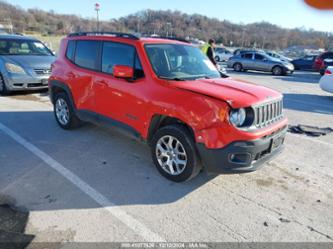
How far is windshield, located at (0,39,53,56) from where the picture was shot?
8648mm

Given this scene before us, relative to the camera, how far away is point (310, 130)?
6059 mm

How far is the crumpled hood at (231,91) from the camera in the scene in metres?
3.09

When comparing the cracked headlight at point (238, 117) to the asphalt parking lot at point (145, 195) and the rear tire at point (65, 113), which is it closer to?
the asphalt parking lot at point (145, 195)

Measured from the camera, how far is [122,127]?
165 inches

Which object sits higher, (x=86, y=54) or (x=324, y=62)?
(x=86, y=54)

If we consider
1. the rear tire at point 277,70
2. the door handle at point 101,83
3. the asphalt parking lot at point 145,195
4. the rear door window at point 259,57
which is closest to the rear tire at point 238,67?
the rear door window at point 259,57

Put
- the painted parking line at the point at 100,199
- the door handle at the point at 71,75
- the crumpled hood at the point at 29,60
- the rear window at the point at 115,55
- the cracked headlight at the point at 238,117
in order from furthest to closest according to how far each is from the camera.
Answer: the crumpled hood at the point at 29,60, the door handle at the point at 71,75, the rear window at the point at 115,55, the cracked headlight at the point at 238,117, the painted parking line at the point at 100,199

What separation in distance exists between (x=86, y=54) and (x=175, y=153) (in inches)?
102

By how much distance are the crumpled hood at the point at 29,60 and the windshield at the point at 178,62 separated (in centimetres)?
571

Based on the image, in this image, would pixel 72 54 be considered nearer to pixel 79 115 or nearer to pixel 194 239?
pixel 79 115

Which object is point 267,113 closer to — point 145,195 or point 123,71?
point 145,195

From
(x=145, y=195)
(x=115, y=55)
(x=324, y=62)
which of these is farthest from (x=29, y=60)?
(x=324, y=62)

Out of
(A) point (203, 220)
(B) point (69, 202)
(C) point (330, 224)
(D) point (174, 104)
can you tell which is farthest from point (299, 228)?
(B) point (69, 202)

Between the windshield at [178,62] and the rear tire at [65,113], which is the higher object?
the windshield at [178,62]
